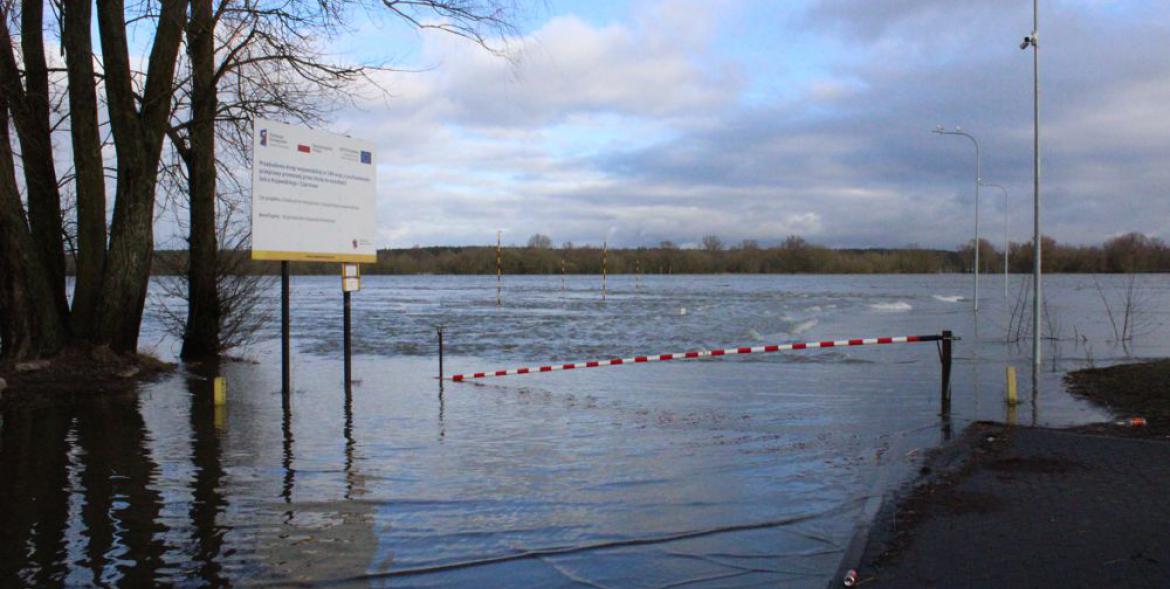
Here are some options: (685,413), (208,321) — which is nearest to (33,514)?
(685,413)

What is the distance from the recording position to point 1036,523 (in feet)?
20.2

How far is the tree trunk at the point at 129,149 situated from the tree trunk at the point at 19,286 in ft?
2.95

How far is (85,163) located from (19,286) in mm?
2450

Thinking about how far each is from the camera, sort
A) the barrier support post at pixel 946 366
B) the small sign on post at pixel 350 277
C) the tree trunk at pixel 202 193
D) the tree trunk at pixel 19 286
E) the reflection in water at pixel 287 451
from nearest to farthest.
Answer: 1. the reflection in water at pixel 287 451
2. the barrier support post at pixel 946 366
3. the small sign on post at pixel 350 277
4. the tree trunk at pixel 19 286
5. the tree trunk at pixel 202 193

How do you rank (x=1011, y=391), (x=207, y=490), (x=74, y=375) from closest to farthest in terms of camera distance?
1. (x=207, y=490)
2. (x=1011, y=391)
3. (x=74, y=375)

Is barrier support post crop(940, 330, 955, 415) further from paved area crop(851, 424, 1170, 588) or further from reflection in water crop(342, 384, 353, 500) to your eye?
reflection in water crop(342, 384, 353, 500)

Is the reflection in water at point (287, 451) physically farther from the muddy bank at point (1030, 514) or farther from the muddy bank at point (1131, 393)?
the muddy bank at point (1131, 393)

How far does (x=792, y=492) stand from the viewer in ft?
25.7

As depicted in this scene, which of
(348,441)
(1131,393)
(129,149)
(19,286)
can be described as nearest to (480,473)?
(348,441)

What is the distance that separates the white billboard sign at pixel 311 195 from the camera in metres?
13.4

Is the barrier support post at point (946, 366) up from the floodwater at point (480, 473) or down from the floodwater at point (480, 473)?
up

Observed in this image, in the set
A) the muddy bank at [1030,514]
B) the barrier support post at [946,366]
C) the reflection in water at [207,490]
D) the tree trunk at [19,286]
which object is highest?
the tree trunk at [19,286]

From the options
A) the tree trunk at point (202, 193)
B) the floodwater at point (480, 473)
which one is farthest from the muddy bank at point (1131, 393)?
the tree trunk at point (202, 193)

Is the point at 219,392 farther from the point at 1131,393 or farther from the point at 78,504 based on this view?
the point at 1131,393
